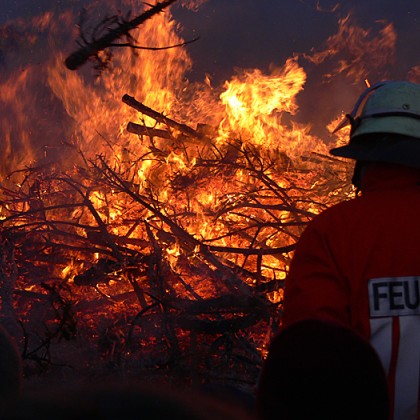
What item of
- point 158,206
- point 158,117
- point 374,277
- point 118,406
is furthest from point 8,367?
point 158,117

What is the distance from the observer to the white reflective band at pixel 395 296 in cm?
161

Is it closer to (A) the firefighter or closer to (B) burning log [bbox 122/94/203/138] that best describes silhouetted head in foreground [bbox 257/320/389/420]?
(A) the firefighter

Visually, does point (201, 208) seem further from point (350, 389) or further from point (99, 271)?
point (350, 389)

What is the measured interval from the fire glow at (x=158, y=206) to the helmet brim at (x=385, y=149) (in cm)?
170

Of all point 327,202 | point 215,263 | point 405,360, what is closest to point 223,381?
point 215,263

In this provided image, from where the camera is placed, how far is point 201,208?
16.0ft

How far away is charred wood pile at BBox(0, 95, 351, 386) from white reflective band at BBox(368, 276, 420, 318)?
1.54m

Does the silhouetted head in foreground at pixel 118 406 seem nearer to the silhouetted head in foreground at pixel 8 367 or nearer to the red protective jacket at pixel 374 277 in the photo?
the silhouetted head in foreground at pixel 8 367

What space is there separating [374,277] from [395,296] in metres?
0.08

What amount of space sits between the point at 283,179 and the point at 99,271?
201 cm

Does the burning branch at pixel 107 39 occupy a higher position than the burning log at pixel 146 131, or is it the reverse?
the burning log at pixel 146 131

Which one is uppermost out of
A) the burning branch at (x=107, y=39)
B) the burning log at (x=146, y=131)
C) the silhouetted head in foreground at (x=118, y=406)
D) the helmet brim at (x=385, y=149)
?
the burning log at (x=146, y=131)

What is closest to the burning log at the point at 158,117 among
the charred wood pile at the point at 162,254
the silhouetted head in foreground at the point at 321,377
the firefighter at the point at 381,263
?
the charred wood pile at the point at 162,254

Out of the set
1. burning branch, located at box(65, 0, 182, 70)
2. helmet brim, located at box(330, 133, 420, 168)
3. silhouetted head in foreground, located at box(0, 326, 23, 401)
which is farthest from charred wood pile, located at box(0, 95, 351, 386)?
silhouetted head in foreground, located at box(0, 326, 23, 401)
